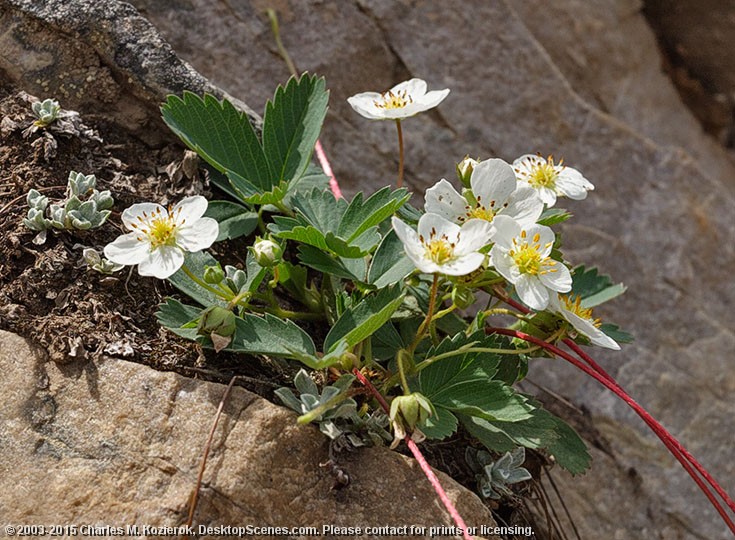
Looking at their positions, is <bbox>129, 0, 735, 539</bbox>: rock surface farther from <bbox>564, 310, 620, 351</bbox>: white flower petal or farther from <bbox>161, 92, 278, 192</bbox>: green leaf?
<bbox>564, 310, 620, 351</bbox>: white flower petal

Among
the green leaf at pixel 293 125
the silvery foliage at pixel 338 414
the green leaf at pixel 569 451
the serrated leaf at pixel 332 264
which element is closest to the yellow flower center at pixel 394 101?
the green leaf at pixel 293 125

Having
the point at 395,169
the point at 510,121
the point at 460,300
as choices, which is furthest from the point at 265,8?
the point at 460,300

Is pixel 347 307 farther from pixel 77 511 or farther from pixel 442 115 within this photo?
pixel 442 115

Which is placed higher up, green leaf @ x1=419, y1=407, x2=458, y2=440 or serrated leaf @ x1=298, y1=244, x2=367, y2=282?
serrated leaf @ x1=298, y1=244, x2=367, y2=282

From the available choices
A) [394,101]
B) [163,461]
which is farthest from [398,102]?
[163,461]

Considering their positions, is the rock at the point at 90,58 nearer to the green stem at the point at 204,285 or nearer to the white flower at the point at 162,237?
the white flower at the point at 162,237

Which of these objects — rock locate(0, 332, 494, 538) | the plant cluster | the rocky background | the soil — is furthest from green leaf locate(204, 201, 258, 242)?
the rocky background
